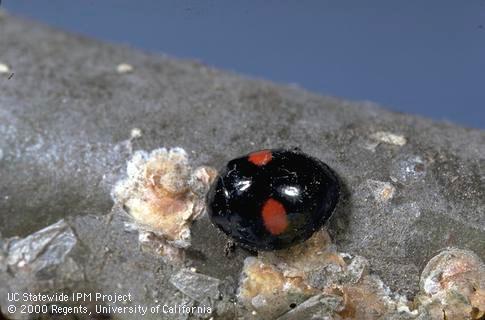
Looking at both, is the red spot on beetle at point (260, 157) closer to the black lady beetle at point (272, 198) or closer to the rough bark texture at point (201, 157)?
the black lady beetle at point (272, 198)

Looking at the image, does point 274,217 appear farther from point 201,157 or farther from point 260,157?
point 201,157

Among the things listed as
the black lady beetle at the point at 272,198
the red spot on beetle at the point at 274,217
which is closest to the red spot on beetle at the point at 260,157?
the black lady beetle at the point at 272,198

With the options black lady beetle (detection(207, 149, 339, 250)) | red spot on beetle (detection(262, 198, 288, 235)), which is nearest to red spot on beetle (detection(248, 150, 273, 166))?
black lady beetle (detection(207, 149, 339, 250))

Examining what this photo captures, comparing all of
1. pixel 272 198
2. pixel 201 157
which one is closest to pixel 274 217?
pixel 272 198

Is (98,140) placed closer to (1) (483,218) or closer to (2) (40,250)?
(2) (40,250)

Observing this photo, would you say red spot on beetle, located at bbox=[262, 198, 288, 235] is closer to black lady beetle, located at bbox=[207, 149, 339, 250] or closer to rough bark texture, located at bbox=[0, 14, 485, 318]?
black lady beetle, located at bbox=[207, 149, 339, 250]

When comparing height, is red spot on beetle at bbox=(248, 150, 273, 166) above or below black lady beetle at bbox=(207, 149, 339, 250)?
above
